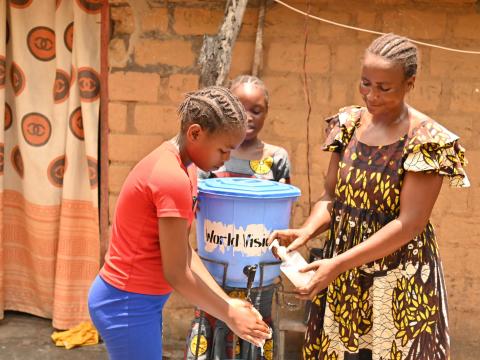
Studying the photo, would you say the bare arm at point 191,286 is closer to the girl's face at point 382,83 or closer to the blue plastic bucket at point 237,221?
the blue plastic bucket at point 237,221

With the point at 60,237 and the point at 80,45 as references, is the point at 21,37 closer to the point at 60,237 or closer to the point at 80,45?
the point at 80,45

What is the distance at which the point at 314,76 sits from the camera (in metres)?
4.25

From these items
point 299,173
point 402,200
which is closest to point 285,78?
point 299,173

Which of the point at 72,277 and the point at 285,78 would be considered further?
the point at 72,277

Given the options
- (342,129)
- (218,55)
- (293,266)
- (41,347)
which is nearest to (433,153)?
(342,129)

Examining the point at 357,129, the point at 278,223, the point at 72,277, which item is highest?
the point at 357,129

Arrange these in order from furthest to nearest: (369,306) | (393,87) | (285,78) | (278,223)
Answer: (285,78) < (278,223) < (369,306) < (393,87)

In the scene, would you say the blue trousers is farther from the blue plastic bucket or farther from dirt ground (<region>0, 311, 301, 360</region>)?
dirt ground (<region>0, 311, 301, 360</region>)

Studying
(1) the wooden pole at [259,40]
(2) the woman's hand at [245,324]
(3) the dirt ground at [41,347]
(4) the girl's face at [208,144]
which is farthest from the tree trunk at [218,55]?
(3) the dirt ground at [41,347]

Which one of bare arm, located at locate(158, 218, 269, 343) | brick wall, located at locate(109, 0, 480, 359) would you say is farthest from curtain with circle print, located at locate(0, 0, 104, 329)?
bare arm, located at locate(158, 218, 269, 343)

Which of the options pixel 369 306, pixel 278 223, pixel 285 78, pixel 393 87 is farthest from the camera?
pixel 285 78

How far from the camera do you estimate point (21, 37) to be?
4516 mm

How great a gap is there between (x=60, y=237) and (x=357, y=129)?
2736 millimetres

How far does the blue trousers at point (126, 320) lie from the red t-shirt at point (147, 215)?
0.12 feet
